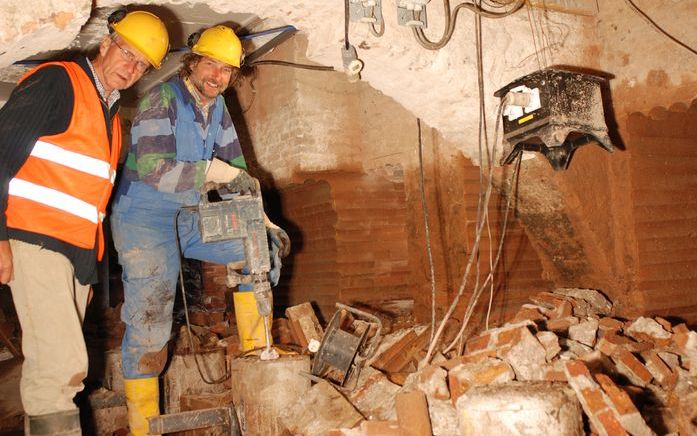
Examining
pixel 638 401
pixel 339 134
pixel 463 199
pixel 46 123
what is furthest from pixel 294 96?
pixel 638 401

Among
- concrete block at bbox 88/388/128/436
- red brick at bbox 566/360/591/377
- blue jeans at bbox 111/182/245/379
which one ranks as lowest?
concrete block at bbox 88/388/128/436

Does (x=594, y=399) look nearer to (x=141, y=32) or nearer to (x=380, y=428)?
(x=380, y=428)

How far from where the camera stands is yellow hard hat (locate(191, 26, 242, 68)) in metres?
2.87

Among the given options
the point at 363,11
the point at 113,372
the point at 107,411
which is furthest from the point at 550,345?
the point at 113,372

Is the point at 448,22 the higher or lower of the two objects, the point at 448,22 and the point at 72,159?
the higher

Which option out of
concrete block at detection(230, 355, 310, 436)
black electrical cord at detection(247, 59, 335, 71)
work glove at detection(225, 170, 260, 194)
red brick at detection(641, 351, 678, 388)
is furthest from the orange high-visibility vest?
red brick at detection(641, 351, 678, 388)

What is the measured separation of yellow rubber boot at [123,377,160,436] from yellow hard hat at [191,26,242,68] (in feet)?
5.97

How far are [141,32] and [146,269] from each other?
124 cm

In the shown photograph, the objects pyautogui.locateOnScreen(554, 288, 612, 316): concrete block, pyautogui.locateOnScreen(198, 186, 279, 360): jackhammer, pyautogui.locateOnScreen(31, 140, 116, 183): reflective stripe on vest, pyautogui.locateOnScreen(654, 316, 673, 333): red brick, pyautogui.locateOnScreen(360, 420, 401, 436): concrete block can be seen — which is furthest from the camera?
pyautogui.locateOnScreen(554, 288, 612, 316): concrete block

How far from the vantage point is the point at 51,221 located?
2135 millimetres

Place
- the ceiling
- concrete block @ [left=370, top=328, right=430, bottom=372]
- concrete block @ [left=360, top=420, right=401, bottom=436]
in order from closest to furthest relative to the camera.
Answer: concrete block @ [left=360, top=420, right=401, bottom=436] → concrete block @ [left=370, top=328, right=430, bottom=372] → the ceiling

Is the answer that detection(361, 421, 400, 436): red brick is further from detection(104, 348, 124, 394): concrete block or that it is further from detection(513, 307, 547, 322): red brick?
detection(104, 348, 124, 394): concrete block

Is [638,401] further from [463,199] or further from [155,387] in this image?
[155,387]

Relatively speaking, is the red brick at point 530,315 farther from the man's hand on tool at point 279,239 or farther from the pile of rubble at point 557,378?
the man's hand on tool at point 279,239
